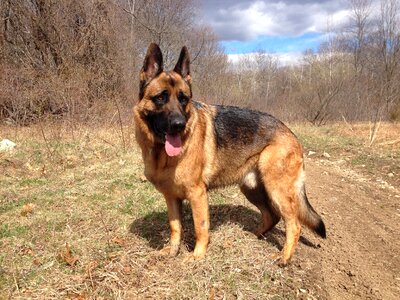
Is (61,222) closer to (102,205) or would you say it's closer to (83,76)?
(102,205)

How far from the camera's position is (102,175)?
263 inches

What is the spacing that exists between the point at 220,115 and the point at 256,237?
64.8 inches

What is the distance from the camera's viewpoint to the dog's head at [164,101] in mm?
3322

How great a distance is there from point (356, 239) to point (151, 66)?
3.60 m

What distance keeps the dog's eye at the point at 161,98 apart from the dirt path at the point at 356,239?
7.84ft

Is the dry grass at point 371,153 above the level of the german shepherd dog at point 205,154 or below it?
below

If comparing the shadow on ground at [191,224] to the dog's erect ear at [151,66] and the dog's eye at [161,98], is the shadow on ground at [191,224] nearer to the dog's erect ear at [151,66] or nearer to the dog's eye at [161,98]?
the dog's eye at [161,98]

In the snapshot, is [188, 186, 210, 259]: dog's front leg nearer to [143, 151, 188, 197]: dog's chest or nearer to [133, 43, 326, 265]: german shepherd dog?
[133, 43, 326, 265]: german shepherd dog

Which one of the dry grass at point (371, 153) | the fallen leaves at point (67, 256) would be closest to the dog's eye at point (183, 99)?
the fallen leaves at point (67, 256)

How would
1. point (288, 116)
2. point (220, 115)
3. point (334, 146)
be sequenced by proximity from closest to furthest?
point (220, 115) < point (334, 146) < point (288, 116)

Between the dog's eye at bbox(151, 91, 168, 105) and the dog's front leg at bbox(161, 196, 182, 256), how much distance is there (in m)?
1.15

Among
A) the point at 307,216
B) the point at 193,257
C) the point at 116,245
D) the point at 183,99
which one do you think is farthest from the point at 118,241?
the point at 307,216

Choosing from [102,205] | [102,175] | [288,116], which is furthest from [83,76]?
[288,116]

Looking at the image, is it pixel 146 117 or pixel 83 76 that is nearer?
pixel 146 117
